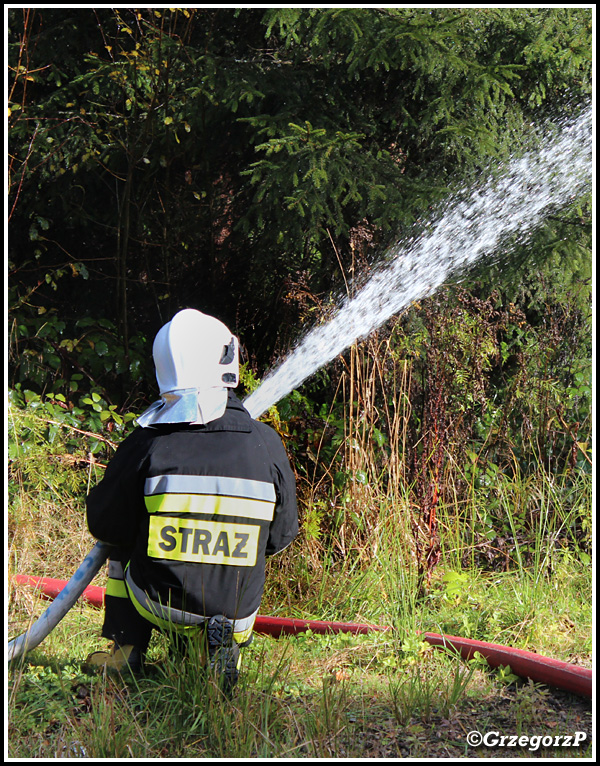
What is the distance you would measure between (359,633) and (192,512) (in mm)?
1249

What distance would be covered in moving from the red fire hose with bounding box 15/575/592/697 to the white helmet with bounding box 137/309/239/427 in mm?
1284

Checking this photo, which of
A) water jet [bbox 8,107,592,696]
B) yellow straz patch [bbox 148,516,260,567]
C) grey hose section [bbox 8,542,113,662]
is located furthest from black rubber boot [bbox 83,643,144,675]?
water jet [bbox 8,107,592,696]

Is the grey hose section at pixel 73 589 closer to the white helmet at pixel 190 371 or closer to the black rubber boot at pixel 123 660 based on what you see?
the black rubber boot at pixel 123 660

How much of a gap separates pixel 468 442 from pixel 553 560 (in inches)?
36.2

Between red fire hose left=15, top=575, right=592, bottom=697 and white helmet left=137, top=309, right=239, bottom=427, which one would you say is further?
red fire hose left=15, top=575, right=592, bottom=697

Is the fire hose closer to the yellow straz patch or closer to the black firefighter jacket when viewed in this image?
the black firefighter jacket

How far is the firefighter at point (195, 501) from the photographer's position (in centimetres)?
257

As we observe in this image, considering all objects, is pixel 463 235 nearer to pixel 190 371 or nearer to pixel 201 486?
pixel 190 371

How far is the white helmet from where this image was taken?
8.64 feet

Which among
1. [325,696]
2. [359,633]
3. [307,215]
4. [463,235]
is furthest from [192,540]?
[463,235]

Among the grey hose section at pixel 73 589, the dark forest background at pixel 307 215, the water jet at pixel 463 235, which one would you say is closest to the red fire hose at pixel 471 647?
the dark forest background at pixel 307 215

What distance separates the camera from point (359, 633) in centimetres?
338

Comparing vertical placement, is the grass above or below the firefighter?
below

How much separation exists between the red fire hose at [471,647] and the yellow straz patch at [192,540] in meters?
0.98
